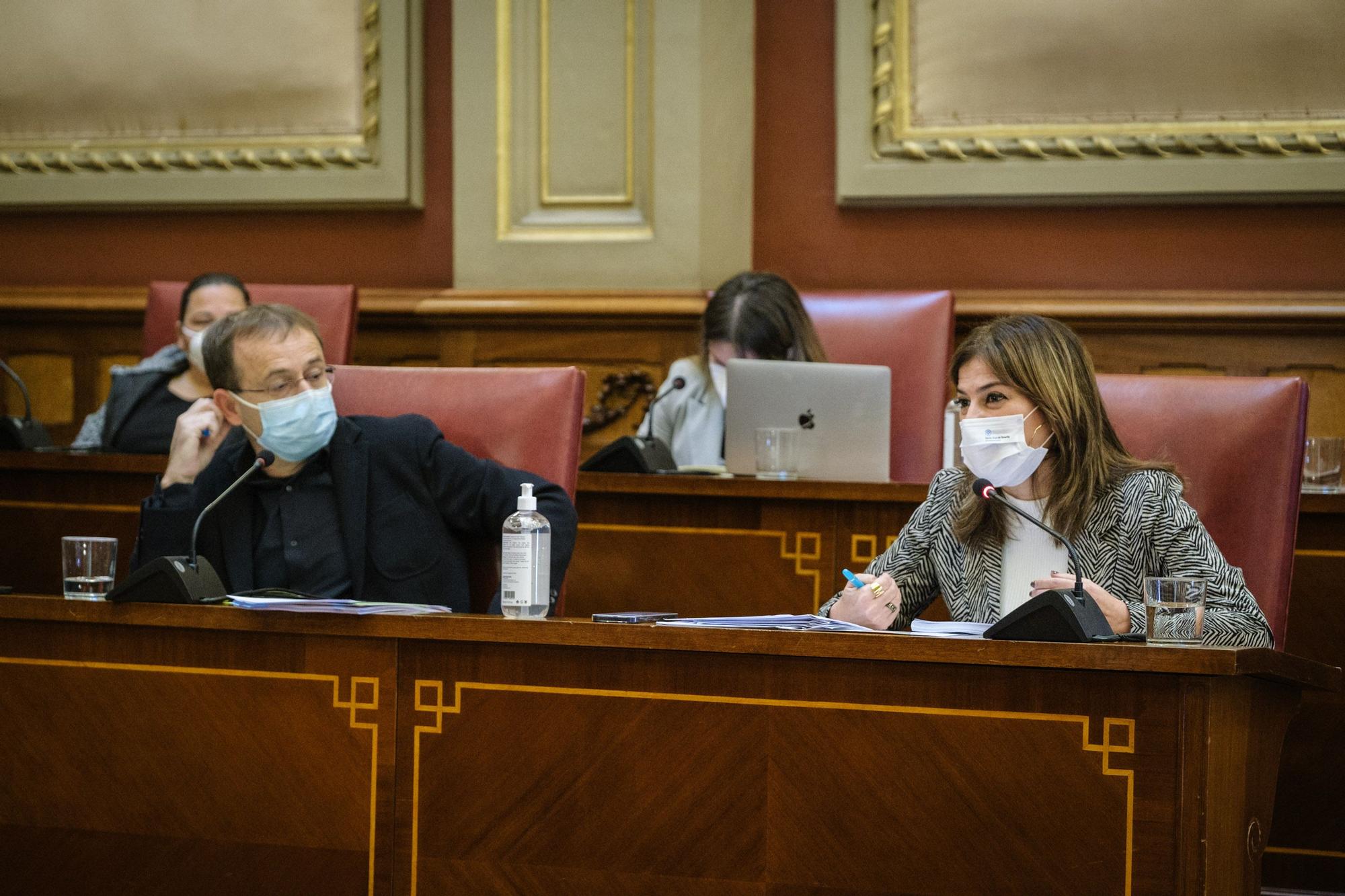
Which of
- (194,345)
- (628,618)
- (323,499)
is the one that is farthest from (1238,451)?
(194,345)

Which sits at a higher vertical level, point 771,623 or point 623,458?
point 623,458

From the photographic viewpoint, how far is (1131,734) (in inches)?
57.6

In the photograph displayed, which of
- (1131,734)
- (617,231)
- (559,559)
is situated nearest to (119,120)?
(617,231)

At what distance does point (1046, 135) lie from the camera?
4145mm

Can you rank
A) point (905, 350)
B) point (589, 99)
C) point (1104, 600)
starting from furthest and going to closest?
point (589, 99), point (905, 350), point (1104, 600)

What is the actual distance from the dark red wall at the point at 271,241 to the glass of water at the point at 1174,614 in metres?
3.24

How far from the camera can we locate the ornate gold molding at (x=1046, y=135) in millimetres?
4012

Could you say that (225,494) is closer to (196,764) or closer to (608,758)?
(196,764)

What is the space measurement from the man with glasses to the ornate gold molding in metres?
2.37

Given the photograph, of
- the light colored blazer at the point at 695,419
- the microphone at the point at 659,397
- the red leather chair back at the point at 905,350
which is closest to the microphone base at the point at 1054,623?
the microphone at the point at 659,397

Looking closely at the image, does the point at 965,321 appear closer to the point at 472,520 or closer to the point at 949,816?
the point at 472,520

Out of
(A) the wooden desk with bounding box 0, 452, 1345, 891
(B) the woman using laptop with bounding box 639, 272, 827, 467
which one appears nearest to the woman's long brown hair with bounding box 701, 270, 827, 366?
(B) the woman using laptop with bounding box 639, 272, 827, 467

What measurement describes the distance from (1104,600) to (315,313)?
273 centimetres

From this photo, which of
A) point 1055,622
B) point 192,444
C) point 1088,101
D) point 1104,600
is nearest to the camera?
point 1055,622
